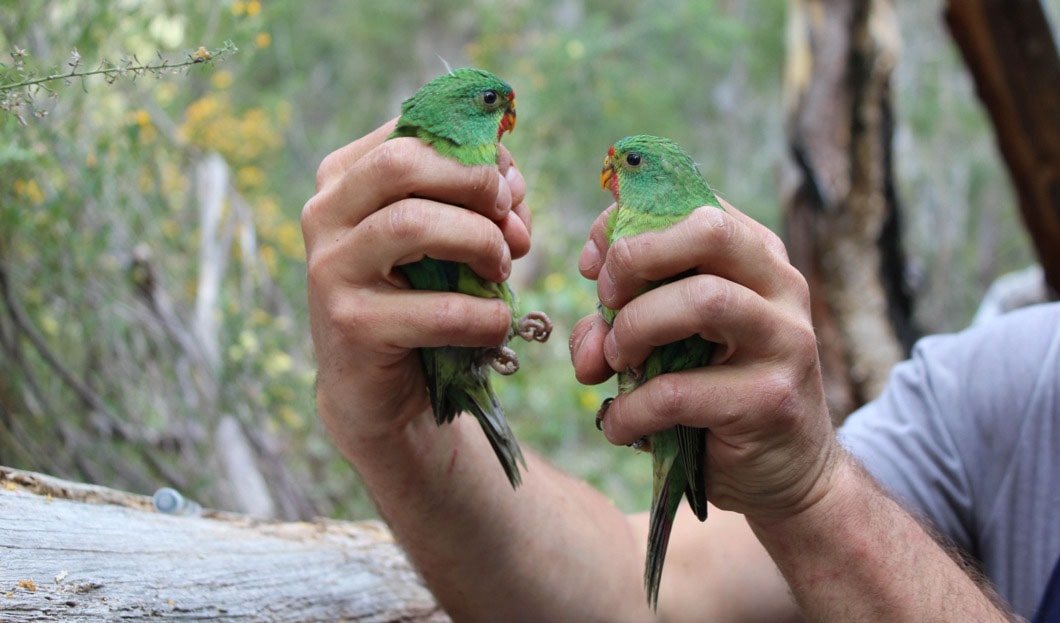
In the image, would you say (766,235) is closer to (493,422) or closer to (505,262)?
(505,262)

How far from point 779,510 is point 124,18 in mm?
2201

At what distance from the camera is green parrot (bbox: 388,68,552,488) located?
121 cm

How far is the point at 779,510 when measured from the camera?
1172 mm

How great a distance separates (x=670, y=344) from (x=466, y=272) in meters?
0.33

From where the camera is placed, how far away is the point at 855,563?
121cm

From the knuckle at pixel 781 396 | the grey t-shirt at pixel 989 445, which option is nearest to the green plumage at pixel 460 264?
the knuckle at pixel 781 396

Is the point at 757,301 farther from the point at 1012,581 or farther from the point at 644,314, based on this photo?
the point at 1012,581

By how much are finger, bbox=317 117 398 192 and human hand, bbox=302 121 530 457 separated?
1cm

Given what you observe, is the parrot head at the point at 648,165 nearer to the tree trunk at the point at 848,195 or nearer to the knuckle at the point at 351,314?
the knuckle at the point at 351,314

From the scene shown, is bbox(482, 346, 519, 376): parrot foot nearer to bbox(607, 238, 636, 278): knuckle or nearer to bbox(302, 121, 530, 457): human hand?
bbox(302, 121, 530, 457): human hand

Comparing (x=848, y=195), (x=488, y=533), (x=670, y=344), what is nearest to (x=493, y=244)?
(x=670, y=344)

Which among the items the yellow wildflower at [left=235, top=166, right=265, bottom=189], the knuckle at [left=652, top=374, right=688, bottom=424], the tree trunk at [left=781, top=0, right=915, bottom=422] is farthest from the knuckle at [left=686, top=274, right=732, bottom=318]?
the yellow wildflower at [left=235, top=166, right=265, bottom=189]

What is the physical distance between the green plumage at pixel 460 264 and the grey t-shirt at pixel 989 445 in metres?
0.82

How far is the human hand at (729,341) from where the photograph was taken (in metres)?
1.04
